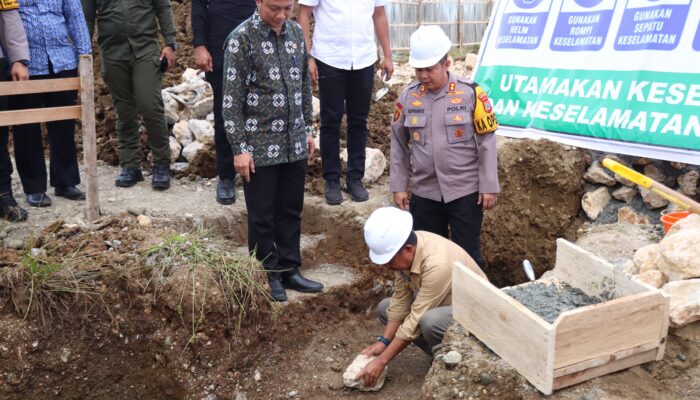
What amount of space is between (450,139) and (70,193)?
303 centimetres

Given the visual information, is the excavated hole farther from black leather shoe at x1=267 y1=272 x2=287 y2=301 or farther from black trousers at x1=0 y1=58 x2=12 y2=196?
black trousers at x1=0 y1=58 x2=12 y2=196

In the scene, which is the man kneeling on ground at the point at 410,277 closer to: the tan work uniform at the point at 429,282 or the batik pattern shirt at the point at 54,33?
the tan work uniform at the point at 429,282

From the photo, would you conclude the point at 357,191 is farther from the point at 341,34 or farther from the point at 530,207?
the point at 530,207

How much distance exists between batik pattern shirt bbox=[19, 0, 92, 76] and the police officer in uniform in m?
2.51

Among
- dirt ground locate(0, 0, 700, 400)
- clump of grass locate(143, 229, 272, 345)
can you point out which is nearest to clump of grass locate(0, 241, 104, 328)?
dirt ground locate(0, 0, 700, 400)

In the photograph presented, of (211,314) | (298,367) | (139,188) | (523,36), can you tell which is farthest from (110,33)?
(523,36)

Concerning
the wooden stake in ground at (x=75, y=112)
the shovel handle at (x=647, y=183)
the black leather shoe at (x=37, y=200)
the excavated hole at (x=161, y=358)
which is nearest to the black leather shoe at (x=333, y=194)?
the excavated hole at (x=161, y=358)

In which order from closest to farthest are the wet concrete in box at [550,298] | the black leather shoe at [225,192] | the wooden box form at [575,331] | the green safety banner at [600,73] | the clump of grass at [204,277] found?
the wooden box form at [575,331] → the wet concrete in box at [550,298] → the clump of grass at [204,277] → the green safety banner at [600,73] → the black leather shoe at [225,192]

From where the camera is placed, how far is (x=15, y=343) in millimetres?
4180

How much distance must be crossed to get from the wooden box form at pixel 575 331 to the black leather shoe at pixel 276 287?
5.01ft

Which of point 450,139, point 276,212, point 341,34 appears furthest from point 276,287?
point 341,34

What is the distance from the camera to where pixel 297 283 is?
4859mm

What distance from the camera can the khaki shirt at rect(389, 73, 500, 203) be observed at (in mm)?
4094

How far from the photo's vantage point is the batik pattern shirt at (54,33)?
16.4 feet
